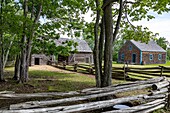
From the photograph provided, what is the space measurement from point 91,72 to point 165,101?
12.7 m

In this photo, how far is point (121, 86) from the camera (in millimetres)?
5816

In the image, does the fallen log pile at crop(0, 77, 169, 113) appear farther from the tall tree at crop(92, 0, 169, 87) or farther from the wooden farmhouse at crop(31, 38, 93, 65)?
the wooden farmhouse at crop(31, 38, 93, 65)

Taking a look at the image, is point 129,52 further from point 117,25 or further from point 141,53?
point 117,25

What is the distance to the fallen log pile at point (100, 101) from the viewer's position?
4.23 metres

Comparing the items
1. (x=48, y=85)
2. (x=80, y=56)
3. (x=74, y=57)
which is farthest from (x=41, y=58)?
(x=48, y=85)

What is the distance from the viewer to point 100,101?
5062mm

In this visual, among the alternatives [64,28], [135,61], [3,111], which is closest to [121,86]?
[3,111]

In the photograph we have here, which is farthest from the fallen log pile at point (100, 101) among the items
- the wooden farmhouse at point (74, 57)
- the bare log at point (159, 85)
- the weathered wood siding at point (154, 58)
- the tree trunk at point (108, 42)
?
the weathered wood siding at point (154, 58)

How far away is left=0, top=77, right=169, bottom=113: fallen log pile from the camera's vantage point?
13.9ft

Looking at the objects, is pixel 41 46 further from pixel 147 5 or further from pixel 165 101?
pixel 165 101

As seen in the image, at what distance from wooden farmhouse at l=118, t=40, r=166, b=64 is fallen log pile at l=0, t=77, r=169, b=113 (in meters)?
31.2

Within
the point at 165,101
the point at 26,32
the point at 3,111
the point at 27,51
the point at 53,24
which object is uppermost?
the point at 53,24

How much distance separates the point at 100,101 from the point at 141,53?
3447 cm

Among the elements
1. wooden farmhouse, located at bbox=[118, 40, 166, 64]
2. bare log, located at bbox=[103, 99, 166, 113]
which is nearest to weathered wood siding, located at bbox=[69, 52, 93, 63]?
wooden farmhouse, located at bbox=[118, 40, 166, 64]
